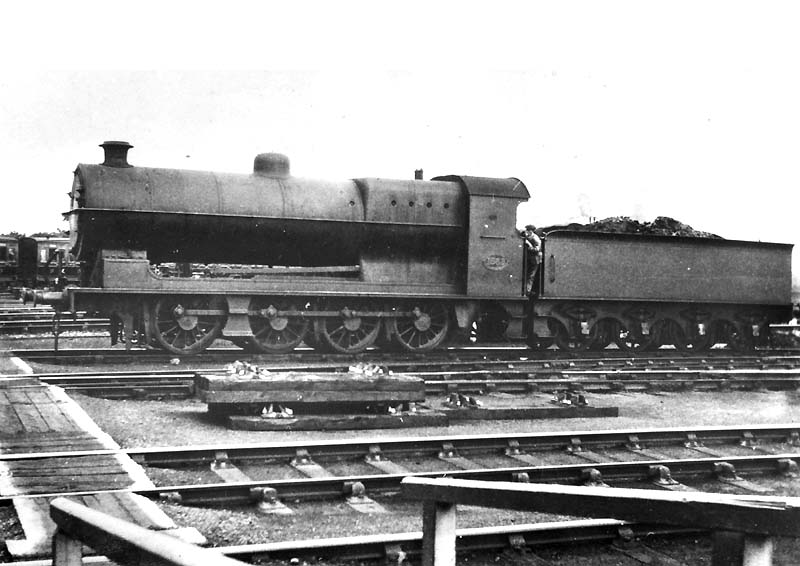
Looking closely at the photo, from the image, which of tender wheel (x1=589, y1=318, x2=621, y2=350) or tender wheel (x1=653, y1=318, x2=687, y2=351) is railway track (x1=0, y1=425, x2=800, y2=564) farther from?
tender wheel (x1=653, y1=318, x2=687, y2=351)

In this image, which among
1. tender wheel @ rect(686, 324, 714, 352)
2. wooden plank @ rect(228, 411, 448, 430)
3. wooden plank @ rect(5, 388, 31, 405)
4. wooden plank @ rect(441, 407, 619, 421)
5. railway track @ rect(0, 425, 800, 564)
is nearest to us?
railway track @ rect(0, 425, 800, 564)

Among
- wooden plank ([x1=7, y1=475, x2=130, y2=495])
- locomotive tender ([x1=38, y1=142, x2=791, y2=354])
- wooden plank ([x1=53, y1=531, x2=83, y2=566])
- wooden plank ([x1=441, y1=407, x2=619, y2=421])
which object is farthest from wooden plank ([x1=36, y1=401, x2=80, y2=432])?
wooden plank ([x1=53, y1=531, x2=83, y2=566])

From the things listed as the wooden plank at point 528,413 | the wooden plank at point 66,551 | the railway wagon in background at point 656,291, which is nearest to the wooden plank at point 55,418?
the wooden plank at point 528,413

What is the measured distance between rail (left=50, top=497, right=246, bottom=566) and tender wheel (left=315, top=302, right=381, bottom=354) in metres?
11.8

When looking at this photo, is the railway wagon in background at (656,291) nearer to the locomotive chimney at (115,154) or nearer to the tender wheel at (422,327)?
the tender wheel at (422,327)

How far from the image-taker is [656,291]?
57.4 feet

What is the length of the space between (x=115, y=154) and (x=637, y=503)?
12.8 metres

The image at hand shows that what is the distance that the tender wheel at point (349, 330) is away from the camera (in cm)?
1473

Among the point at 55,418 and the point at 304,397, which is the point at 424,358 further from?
the point at 55,418

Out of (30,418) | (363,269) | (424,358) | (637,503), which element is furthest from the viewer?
(363,269)

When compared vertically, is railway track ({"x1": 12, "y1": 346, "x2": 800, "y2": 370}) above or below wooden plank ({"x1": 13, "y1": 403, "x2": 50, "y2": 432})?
above

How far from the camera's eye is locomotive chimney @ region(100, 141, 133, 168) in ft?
45.7

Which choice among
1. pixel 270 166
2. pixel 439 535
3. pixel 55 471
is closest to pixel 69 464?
pixel 55 471

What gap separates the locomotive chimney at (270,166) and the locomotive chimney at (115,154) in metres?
2.08
